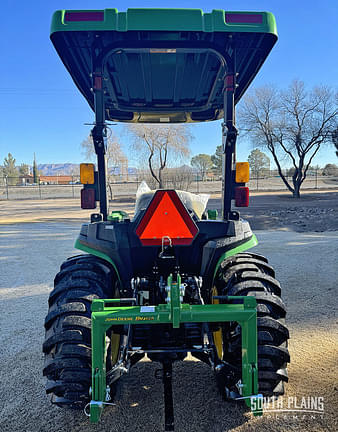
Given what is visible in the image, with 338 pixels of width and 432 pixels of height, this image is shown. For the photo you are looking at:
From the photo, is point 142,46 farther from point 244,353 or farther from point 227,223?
point 244,353

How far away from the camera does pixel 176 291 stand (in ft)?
6.07

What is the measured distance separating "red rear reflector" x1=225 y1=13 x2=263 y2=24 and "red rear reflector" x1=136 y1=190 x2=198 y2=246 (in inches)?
43.5

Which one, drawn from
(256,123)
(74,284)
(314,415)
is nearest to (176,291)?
(74,284)

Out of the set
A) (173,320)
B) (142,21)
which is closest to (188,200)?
(173,320)

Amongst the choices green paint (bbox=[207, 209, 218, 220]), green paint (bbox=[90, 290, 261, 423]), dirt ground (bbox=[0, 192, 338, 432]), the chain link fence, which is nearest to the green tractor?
green paint (bbox=[90, 290, 261, 423])

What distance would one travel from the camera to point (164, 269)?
2.53 metres

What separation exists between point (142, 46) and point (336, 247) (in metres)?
6.69

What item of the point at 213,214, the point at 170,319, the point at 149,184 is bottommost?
the point at 170,319

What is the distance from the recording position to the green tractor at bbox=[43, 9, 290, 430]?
192 centimetres

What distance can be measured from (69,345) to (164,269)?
0.84m

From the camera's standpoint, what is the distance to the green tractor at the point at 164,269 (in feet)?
6.28

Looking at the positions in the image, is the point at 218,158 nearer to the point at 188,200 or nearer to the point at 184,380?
the point at 188,200

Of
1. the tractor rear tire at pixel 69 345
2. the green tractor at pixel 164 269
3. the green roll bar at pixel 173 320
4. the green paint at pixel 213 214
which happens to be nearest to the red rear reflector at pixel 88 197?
the green tractor at pixel 164 269

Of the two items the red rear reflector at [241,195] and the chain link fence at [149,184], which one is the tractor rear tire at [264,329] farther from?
the chain link fence at [149,184]
